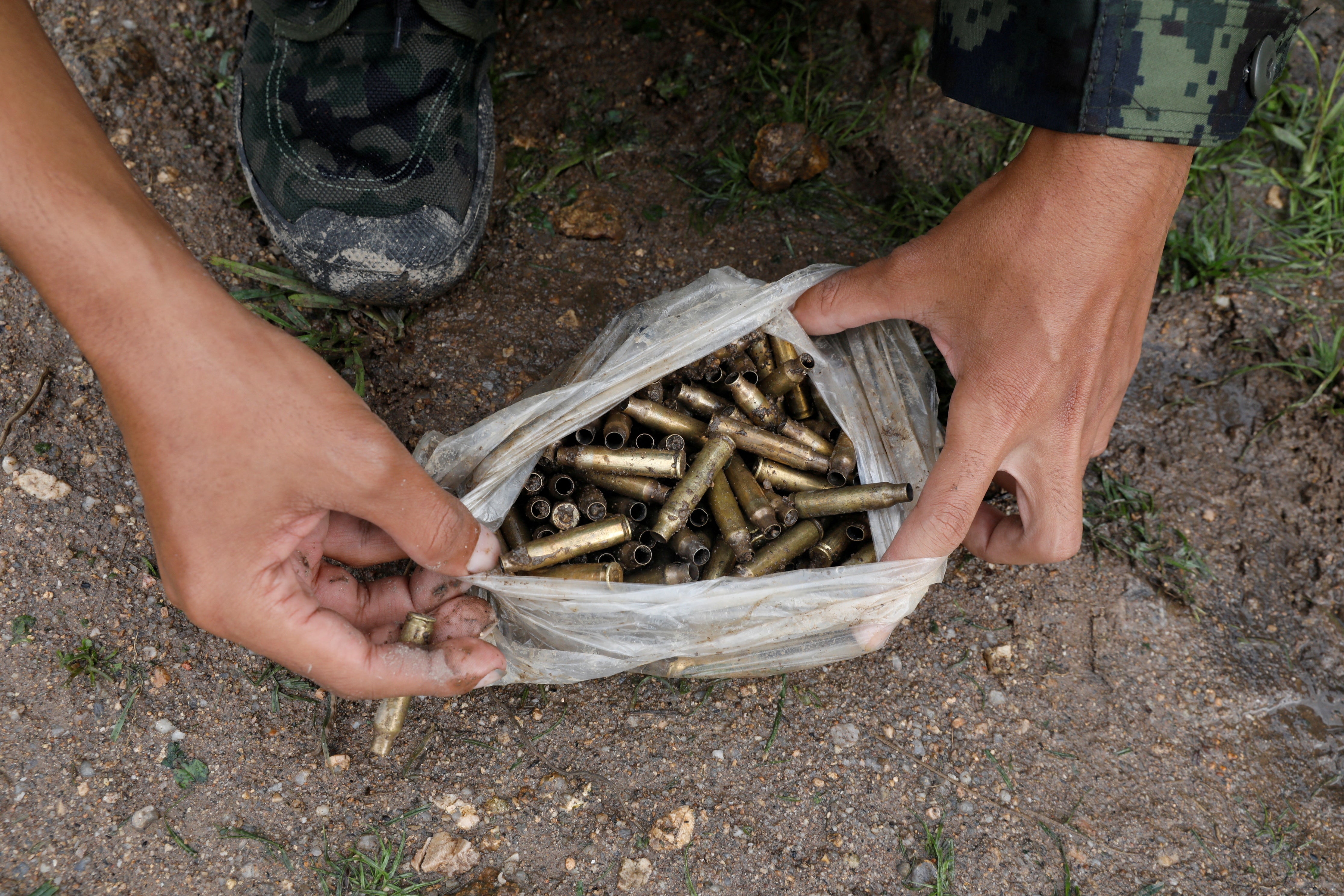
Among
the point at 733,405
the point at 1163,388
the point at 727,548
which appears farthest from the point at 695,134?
the point at 1163,388

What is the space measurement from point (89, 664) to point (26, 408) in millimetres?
753

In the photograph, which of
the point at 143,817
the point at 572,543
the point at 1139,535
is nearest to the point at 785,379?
the point at 572,543

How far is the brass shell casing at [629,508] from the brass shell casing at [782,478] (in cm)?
35

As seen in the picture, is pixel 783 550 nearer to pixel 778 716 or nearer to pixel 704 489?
pixel 704 489

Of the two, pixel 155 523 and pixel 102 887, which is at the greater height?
pixel 155 523

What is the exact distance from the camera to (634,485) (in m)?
2.36

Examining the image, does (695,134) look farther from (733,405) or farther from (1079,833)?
(1079,833)

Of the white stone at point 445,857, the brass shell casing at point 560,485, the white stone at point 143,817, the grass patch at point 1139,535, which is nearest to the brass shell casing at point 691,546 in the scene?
the brass shell casing at point 560,485

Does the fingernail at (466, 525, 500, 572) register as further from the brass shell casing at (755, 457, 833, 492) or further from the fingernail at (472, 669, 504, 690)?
the brass shell casing at (755, 457, 833, 492)

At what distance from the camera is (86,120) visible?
5.03ft

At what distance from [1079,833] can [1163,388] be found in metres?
1.51

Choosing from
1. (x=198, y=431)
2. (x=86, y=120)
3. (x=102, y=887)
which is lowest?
(x=102, y=887)

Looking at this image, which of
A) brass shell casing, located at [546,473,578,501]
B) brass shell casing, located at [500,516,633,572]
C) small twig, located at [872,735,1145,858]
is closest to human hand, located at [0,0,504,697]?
brass shell casing, located at [500,516,633,572]

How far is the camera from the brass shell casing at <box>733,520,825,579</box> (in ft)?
7.60
